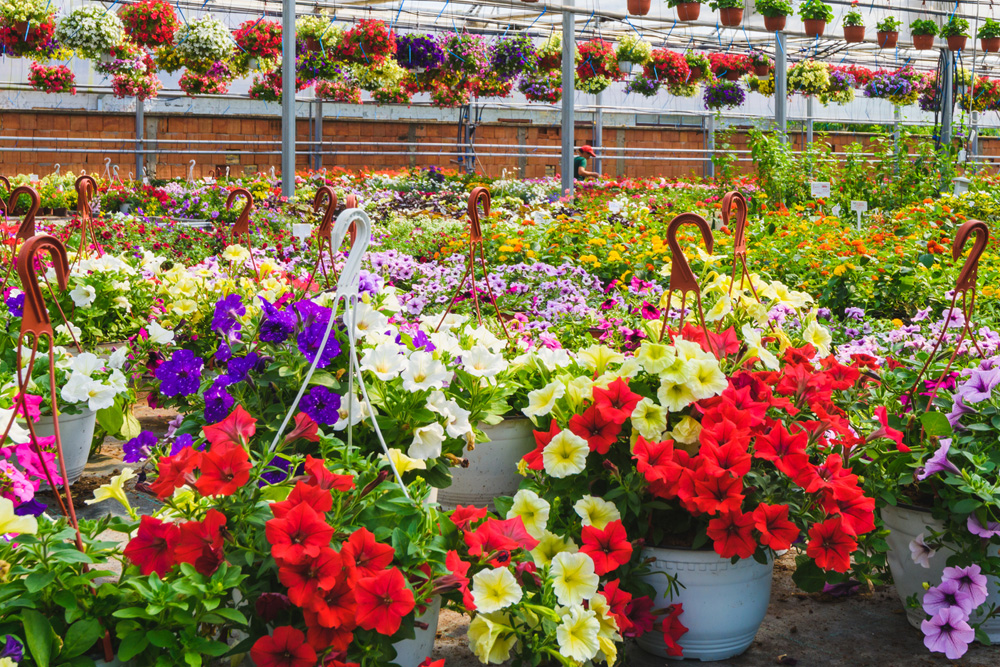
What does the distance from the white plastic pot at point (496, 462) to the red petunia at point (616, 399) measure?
1.39ft

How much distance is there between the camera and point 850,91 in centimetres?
1174

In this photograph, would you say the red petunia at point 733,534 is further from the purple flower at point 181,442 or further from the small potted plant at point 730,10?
the small potted plant at point 730,10

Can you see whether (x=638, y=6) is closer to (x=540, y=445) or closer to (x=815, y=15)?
(x=815, y=15)

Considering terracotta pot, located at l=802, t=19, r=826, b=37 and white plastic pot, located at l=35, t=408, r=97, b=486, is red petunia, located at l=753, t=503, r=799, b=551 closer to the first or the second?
white plastic pot, located at l=35, t=408, r=97, b=486

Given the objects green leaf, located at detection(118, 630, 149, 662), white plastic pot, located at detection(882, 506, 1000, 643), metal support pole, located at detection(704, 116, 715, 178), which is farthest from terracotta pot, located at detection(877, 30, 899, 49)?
green leaf, located at detection(118, 630, 149, 662)

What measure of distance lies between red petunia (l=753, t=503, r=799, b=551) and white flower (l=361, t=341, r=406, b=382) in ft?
2.19

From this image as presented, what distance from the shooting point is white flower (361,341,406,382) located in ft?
5.30

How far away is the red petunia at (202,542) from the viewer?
113cm

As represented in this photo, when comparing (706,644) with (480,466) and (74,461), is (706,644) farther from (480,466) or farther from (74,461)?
(74,461)

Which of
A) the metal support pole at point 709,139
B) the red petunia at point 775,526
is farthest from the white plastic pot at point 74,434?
the metal support pole at point 709,139

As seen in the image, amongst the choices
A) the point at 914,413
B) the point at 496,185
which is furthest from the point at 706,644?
the point at 496,185

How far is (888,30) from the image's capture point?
10.2 m

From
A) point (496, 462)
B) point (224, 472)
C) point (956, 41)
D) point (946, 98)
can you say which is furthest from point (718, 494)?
point (956, 41)

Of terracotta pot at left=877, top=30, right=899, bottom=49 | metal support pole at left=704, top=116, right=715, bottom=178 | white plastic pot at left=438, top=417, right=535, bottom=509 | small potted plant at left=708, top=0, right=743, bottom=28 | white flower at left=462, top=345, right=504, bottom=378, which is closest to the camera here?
white flower at left=462, top=345, right=504, bottom=378
